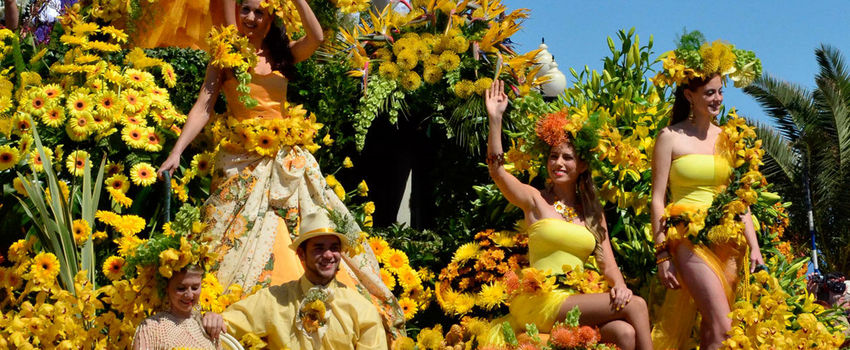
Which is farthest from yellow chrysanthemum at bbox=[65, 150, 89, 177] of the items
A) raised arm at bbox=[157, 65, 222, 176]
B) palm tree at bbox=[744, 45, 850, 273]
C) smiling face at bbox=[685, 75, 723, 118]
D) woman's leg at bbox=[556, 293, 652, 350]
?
palm tree at bbox=[744, 45, 850, 273]

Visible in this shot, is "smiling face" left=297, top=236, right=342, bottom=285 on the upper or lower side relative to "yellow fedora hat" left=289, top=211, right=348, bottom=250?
lower

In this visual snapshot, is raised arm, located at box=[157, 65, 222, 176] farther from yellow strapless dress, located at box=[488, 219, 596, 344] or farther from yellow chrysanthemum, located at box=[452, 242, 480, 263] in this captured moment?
yellow strapless dress, located at box=[488, 219, 596, 344]

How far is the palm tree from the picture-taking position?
50.5 feet

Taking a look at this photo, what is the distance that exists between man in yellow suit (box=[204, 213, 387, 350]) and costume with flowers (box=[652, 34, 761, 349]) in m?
1.59

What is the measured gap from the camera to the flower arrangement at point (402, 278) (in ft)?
21.0

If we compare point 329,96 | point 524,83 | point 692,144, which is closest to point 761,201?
point 692,144

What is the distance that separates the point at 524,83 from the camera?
739cm

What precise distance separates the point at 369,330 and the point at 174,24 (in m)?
3.25

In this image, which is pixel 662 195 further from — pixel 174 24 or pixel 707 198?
pixel 174 24

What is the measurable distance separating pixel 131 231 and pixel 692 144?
2943mm

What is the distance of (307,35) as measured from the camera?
631 centimetres

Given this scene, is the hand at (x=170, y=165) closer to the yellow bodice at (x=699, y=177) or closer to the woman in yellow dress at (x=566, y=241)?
the woman in yellow dress at (x=566, y=241)

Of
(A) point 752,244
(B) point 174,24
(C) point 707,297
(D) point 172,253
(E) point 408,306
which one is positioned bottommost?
(E) point 408,306

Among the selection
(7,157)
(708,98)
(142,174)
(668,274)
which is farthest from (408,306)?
(7,157)
